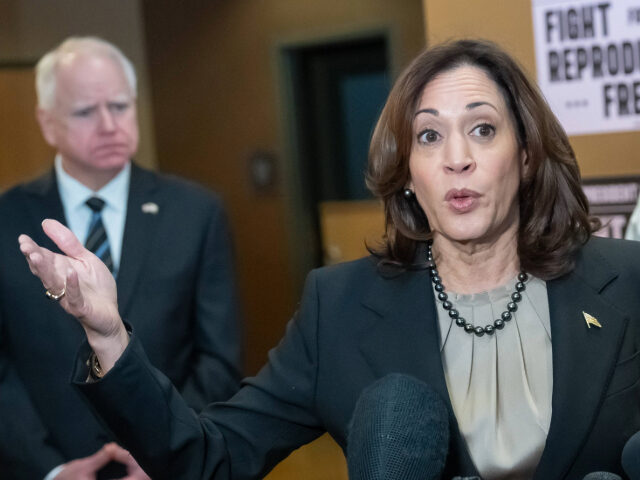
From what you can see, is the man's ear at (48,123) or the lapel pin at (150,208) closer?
the lapel pin at (150,208)

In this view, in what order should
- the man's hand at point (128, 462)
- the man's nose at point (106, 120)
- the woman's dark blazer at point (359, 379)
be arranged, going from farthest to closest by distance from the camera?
the man's nose at point (106, 120) < the man's hand at point (128, 462) < the woman's dark blazer at point (359, 379)

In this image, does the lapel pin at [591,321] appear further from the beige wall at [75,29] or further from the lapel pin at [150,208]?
the beige wall at [75,29]

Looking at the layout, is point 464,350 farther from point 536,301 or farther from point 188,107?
point 188,107

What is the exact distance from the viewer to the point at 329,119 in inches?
262

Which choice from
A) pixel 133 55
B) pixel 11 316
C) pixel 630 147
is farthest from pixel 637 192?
pixel 133 55

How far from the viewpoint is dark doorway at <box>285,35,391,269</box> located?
257 inches

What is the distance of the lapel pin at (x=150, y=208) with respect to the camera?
2.79m

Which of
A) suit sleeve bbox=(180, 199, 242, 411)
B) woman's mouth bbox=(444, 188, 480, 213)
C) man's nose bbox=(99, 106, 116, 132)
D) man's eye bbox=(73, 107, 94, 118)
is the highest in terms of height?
man's eye bbox=(73, 107, 94, 118)

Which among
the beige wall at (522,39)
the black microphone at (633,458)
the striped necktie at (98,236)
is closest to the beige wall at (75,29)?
the striped necktie at (98,236)

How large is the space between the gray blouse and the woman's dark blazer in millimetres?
45

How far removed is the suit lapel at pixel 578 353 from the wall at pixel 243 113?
4.78 metres

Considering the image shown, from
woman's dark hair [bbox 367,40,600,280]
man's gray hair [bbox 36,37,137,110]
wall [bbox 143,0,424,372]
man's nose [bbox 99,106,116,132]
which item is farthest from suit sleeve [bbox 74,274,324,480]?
wall [bbox 143,0,424,372]

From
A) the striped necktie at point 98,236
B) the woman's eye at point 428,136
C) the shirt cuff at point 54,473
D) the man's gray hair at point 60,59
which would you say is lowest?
the shirt cuff at point 54,473

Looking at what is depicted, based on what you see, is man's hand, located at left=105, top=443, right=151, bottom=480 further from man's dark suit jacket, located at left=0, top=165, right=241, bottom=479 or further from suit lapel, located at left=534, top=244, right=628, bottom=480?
suit lapel, located at left=534, top=244, right=628, bottom=480
